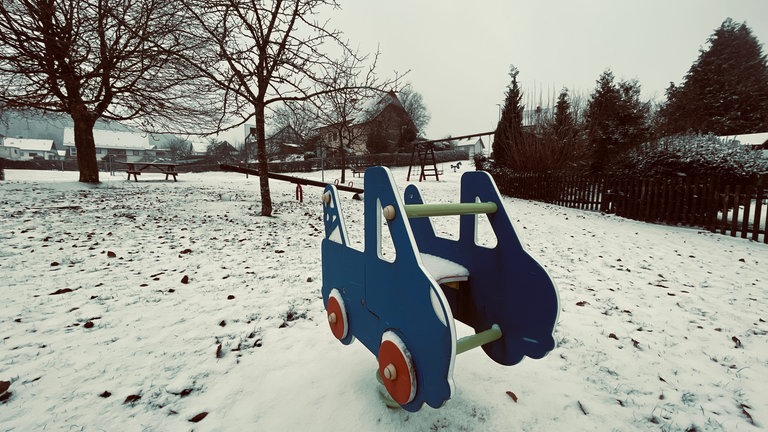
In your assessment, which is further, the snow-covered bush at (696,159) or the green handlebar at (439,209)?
the snow-covered bush at (696,159)

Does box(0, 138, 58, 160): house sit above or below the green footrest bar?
above

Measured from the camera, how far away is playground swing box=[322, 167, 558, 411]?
4.77 ft

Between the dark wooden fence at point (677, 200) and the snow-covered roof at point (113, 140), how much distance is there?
7749 centimetres

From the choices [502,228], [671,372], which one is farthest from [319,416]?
[671,372]

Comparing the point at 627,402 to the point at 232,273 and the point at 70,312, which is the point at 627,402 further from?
the point at 70,312

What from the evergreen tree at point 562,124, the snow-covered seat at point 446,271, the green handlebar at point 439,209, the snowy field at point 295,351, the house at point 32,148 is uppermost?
the house at point 32,148

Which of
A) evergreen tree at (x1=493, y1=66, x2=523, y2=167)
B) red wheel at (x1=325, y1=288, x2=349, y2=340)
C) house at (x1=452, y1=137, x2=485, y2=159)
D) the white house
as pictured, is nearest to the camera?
red wheel at (x1=325, y1=288, x2=349, y2=340)

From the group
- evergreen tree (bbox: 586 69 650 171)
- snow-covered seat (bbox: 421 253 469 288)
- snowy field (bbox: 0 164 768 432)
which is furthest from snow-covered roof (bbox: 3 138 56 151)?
snow-covered seat (bbox: 421 253 469 288)

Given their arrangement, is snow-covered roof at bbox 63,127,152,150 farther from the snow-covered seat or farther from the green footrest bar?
the green footrest bar

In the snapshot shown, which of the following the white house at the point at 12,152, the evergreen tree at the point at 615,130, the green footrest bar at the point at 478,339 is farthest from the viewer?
the white house at the point at 12,152

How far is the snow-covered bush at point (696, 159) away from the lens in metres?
7.88

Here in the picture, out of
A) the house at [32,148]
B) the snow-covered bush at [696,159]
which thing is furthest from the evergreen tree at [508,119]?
the house at [32,148]

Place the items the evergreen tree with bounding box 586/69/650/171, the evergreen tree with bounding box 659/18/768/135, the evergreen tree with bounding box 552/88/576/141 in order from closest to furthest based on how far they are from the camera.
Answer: the evergreen tree with bounding box 552/88/576/141 → the evergreen tree with bounding box 586/69/650/171 → the evergreen tree with bounding box 659/18/768/135

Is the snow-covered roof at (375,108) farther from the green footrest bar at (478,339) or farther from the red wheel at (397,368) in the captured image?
the red wheel at (397,368)
